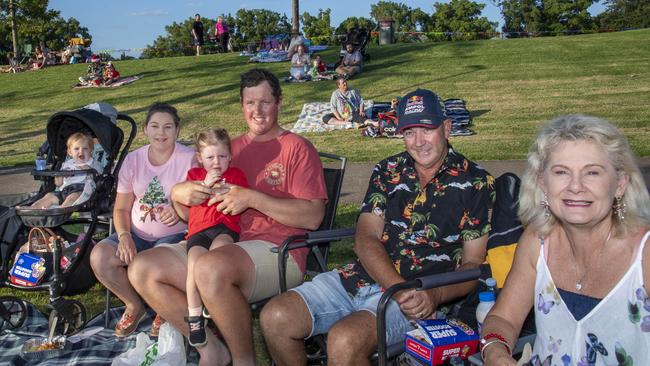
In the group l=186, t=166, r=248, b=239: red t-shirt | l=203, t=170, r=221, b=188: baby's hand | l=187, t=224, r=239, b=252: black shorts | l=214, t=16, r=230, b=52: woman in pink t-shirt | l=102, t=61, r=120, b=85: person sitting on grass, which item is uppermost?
l=214, t=16, r=230, b=52: woman in pink t-shirt

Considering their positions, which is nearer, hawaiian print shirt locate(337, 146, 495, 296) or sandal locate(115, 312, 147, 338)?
hawaiian print shirt locate(337, 146, 495, 296)

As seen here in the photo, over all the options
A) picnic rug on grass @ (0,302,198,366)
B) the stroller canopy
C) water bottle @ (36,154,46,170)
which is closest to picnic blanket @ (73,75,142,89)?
water bottle @ (36,154,46,170)

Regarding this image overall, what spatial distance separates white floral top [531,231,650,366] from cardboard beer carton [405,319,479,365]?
391mm

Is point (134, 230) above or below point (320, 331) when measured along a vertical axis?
above

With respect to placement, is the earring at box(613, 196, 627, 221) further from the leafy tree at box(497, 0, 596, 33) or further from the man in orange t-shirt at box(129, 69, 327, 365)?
the leafy tree at box(497, 0, 596, 33)

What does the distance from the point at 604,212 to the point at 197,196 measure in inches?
87.4

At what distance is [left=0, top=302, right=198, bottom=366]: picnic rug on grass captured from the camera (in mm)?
4109

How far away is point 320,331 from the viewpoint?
3.25m

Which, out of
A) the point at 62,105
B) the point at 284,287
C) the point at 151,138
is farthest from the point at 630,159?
the point at 62,105

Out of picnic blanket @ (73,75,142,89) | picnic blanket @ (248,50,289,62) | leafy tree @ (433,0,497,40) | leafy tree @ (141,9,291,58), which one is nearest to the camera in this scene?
picnic blanket @ (73,75,142,89)

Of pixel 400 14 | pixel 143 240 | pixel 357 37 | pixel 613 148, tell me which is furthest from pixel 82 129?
pixel 400 14

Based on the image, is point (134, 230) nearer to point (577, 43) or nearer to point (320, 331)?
point (320, 331)

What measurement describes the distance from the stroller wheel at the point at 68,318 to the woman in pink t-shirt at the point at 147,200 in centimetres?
28

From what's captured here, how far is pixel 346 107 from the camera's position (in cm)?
1359
